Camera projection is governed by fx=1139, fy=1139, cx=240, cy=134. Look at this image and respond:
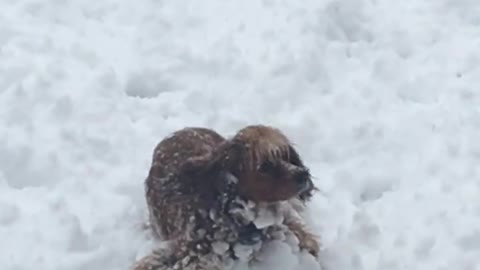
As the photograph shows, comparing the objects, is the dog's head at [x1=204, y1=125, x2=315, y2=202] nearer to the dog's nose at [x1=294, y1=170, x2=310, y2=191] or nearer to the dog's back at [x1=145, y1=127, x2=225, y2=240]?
the dog's nose at [x1=294, y1=170, x2=310, y2=191]

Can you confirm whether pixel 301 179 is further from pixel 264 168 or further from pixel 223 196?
pixel 223 196

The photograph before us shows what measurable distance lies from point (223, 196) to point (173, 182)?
0.30 meters

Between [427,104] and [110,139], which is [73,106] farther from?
[427,104]

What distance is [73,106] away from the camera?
18.2 ft

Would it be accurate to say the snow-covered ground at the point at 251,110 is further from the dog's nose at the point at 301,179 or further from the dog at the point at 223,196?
the dog's nose at the point at 301,179

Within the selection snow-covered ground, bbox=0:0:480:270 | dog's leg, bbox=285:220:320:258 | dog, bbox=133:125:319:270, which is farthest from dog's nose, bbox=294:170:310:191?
snow-covered ground, bbox=0:0:480:270

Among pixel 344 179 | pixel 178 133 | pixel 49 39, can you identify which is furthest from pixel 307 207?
pixel 49 39

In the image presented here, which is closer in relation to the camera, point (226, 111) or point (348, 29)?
point (226, 111)

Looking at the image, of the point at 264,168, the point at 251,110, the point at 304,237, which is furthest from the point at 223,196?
the point at 251,110

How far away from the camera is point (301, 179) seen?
169 inches

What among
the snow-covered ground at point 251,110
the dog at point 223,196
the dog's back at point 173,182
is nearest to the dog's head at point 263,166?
the dog at point 223,196

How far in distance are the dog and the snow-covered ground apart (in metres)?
0.23

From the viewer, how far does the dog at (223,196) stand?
4.30 meters

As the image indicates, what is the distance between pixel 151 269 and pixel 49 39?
1913 mm
